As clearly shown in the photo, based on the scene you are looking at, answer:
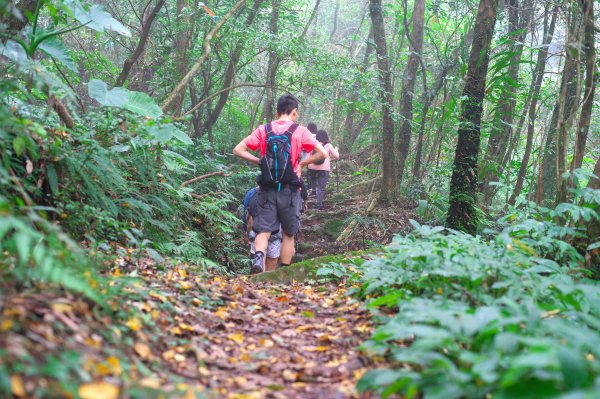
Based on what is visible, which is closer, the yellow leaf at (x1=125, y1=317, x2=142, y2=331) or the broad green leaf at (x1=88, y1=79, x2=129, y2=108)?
the yellow leaf at (x1=125, y1=317, x2=142, y2=331)

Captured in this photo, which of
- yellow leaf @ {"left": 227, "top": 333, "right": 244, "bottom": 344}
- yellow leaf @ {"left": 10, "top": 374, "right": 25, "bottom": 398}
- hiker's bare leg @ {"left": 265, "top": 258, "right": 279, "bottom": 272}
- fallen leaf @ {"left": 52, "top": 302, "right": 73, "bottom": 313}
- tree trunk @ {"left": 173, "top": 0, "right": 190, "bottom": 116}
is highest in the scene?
tree trunk @ {"left": 173, "top": 0, "right": 190, "bottom": 116}

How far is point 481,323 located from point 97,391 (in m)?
1.55

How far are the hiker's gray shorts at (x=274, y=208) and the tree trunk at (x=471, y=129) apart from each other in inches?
79.9

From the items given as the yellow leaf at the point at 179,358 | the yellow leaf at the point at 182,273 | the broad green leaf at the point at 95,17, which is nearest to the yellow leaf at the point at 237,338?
the yellow leaf at the point at 179,358

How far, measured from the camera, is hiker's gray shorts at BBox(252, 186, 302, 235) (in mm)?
6332

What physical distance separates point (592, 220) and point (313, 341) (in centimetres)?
294

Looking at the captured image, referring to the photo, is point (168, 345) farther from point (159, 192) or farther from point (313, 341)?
point (159, 192)

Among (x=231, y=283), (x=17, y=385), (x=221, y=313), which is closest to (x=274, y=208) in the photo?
(x=231, y=283)

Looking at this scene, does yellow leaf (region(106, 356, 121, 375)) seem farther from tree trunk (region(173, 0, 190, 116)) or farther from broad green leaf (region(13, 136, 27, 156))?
tree trunk (region(173, 0, 190, 116))

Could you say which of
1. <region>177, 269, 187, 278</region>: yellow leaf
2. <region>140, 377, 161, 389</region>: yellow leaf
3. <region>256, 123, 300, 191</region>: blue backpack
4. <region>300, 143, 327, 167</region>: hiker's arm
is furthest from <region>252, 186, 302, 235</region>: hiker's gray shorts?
<region>140, 377, 161, 389</region>: yellow leaf

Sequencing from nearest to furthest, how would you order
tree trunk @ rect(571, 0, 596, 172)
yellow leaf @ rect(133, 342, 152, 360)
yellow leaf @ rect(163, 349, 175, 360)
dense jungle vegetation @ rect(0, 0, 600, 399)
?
dense jungle vegetation @ rect(0, 0, 600, 399) < yellow leaf @ rect(133, 342, 152, 360) < yellow leaf @ rect(163, 349, 175, 360) < tree trunk @ rect(571, 0, 596, 172)

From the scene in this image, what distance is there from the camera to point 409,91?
1209cm

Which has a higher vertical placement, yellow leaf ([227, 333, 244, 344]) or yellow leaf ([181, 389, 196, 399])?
yellow leaf ([181, 389, 196, 399])

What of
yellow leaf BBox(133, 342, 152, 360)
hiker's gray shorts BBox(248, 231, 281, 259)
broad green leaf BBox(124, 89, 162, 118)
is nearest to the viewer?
yellow leaf BBox(133, 342, 152, 360)
